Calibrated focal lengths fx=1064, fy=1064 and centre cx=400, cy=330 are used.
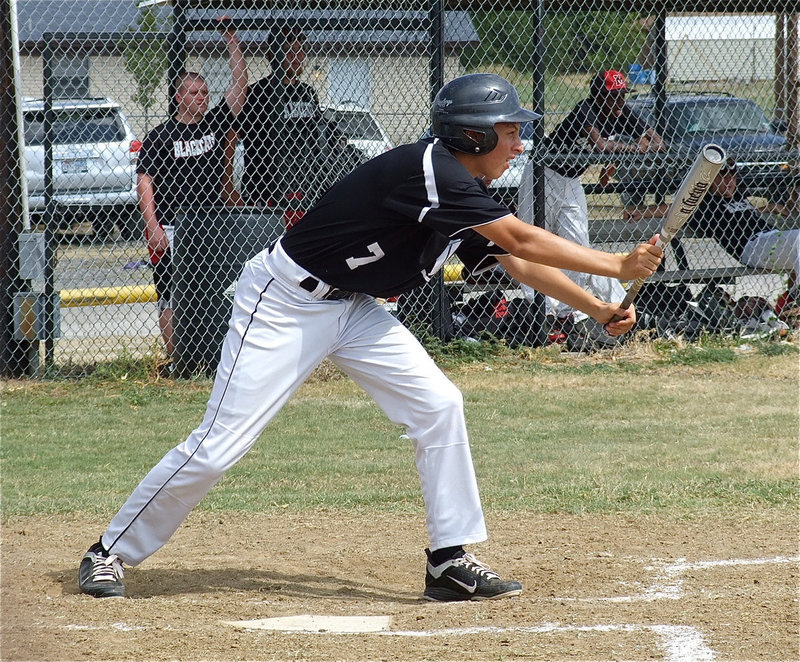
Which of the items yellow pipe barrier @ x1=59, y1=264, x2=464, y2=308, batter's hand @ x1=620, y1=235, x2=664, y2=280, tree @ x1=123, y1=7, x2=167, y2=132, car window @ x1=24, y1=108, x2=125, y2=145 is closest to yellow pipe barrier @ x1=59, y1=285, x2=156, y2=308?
yellow pipe barrier @ x1=59, y1=264, x2=464, y2=308

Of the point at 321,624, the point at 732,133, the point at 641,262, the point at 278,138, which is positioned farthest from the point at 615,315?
the point at 732,133

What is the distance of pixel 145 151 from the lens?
800cm

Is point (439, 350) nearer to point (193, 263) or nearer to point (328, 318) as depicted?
point (193, 263)

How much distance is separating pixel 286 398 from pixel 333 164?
4669mm

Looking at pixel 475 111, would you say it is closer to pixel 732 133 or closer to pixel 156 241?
pixel 156 241

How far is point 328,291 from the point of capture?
3904 mm

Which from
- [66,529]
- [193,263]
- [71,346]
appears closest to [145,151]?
[193,263]

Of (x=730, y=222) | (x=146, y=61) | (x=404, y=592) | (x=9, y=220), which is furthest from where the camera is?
(x=146, y=61)

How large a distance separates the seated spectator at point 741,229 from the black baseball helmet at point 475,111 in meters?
6.00

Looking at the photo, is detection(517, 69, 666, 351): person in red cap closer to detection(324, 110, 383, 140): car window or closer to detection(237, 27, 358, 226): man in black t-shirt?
detection(324, 110, 383, 140): car window

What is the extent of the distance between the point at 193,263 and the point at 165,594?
4.22 metres

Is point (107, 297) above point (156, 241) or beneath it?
beneath

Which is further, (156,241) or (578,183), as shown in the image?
(578,183)

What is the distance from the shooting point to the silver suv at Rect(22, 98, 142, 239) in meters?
8.88
